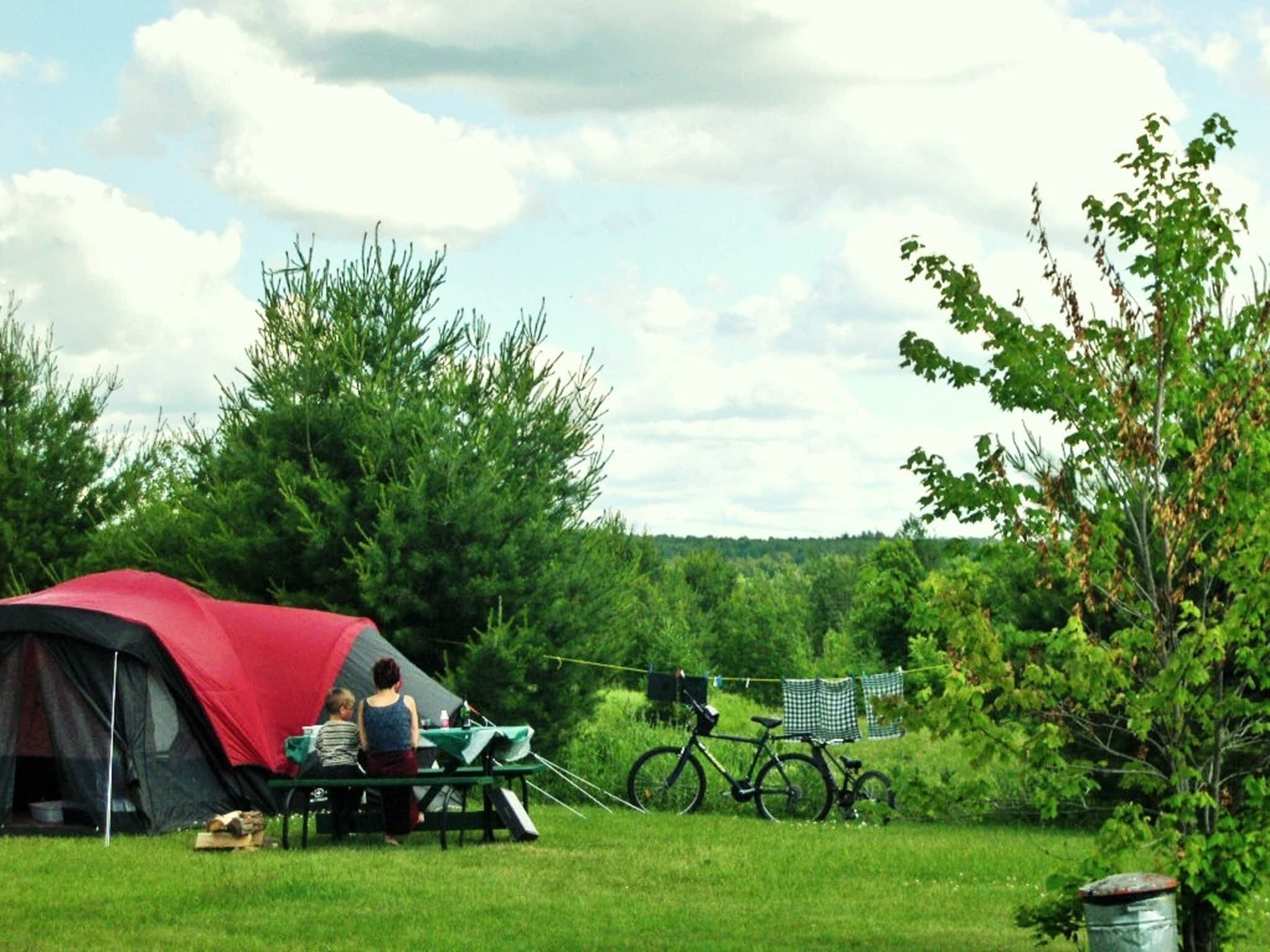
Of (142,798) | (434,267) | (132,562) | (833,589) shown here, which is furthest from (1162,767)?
(833,589)

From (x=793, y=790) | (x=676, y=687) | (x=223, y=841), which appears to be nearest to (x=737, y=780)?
(x=793, y=790)

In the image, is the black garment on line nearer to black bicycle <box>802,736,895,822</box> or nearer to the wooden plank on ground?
black bicycle <box>802,736,895,822</box>

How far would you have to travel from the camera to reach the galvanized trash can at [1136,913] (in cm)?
723

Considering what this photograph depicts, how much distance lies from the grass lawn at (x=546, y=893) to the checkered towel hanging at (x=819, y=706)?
169 inches

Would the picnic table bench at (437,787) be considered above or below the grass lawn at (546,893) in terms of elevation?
above

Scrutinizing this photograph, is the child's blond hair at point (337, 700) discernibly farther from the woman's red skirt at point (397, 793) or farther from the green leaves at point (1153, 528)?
the green leaves at point (1153, 528)

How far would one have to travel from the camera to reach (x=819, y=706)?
1892 cm

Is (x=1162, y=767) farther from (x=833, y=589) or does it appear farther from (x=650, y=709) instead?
(x=833, y=589)

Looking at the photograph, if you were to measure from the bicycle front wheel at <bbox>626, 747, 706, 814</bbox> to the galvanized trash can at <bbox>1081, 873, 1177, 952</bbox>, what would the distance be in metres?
9.30

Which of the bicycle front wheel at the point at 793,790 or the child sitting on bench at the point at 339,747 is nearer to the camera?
the child sitting on bench at the point at 339,747

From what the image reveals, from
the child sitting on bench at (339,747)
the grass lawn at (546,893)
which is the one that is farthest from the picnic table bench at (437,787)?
the grass lawn at (546,893)

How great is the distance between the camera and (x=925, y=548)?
42.4m

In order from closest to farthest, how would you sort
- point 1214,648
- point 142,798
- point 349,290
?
point 1214,648
point 142,798
point 349,290

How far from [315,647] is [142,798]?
2.30 m
